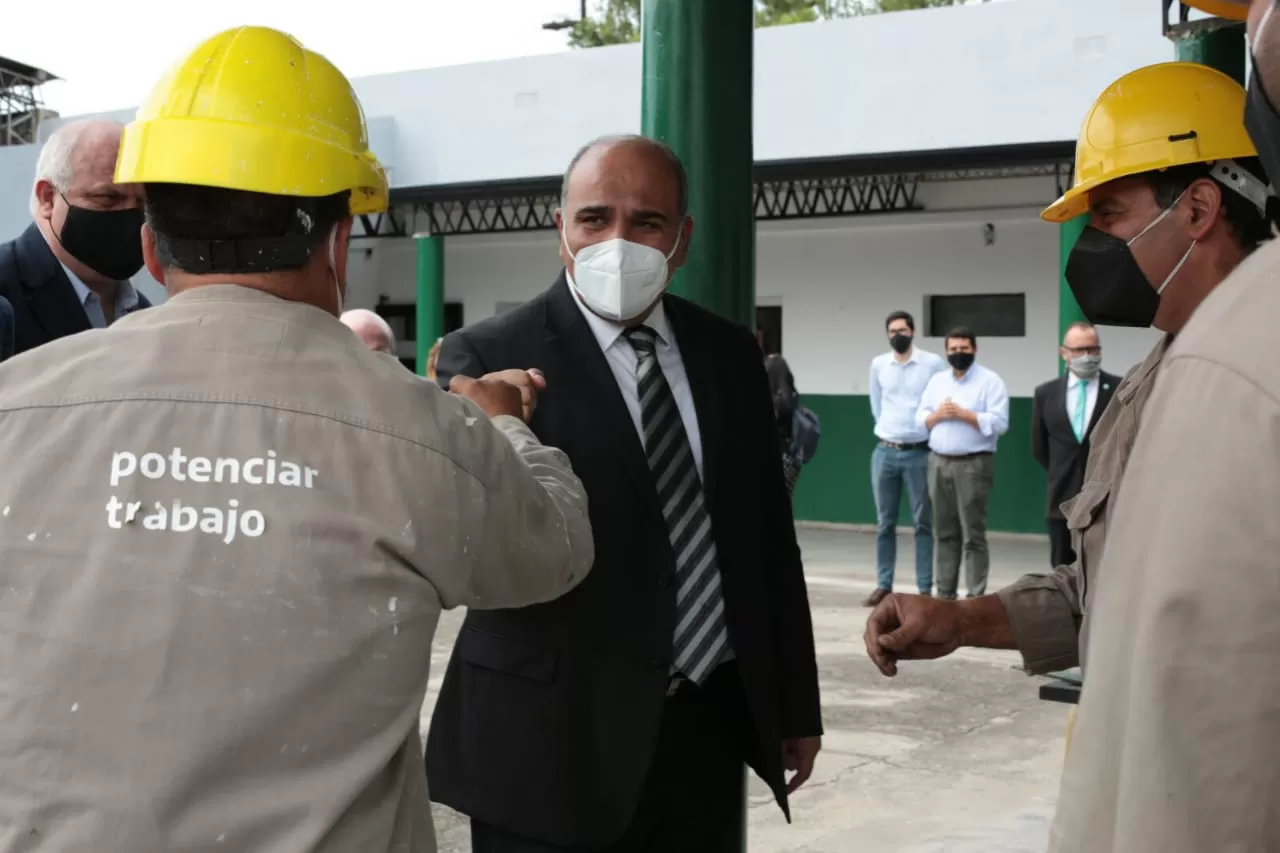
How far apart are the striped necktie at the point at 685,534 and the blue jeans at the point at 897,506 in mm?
8226

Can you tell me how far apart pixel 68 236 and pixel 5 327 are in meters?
0.37

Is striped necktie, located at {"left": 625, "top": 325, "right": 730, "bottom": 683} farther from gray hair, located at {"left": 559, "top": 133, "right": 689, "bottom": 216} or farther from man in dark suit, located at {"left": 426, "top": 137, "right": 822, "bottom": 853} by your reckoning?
gray hair, located at {"left": 559, "top": 133, "right": 689, "bottom": 216}

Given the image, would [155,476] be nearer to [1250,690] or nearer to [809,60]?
[1250,690]

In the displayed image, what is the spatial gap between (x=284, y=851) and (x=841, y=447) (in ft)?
54.4

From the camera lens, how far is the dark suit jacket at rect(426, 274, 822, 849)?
2648 millimetres

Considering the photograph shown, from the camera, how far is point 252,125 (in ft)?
5.93

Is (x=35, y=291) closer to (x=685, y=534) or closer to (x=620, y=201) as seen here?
(x=620, y=201)

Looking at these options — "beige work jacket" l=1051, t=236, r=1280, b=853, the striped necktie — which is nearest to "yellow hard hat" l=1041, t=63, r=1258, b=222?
the striped necktie

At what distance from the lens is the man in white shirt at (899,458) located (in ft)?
36.2

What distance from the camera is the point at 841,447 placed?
18.0m

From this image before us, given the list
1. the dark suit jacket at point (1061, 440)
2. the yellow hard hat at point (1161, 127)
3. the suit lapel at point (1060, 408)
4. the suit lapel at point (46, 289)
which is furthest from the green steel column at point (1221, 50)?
the suit lapel at point (1060, 408)

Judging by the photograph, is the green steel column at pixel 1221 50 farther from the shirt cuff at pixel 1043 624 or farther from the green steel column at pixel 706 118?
the shirt cuff at pixel 1043 624

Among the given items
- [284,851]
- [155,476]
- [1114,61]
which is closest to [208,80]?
[155,476]

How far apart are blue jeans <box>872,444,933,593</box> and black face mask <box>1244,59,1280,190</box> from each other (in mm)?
9732
